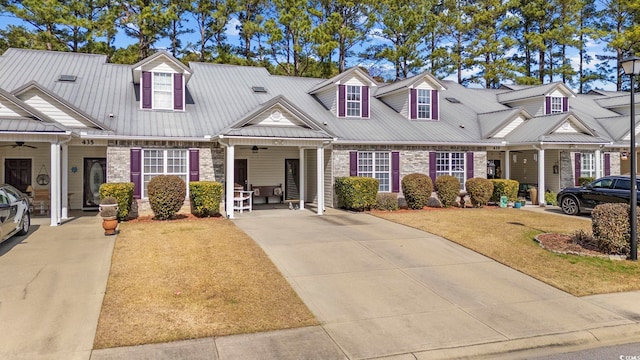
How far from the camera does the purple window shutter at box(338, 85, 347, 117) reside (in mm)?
20469

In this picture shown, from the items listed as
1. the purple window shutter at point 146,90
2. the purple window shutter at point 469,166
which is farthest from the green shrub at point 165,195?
the purple window shutter at point 469,166

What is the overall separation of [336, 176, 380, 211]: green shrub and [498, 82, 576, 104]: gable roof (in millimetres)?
13277

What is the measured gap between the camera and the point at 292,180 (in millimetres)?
20625

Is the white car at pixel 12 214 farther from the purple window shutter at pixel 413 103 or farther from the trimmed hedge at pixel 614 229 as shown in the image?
the purple window shutter at pixel 413 103

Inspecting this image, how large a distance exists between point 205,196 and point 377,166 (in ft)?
24.8

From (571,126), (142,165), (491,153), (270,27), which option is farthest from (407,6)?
(142,165)

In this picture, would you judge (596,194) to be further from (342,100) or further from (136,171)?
(136,171)

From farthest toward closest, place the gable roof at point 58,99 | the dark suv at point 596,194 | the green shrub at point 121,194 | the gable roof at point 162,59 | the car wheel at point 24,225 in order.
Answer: the gable roof at point 162,59
the dark suv at point 596,194
the gable roof at point 58,99
the green shrub at point 121,194
the car wheel at point 24,225

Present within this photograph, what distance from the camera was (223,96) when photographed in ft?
66.4

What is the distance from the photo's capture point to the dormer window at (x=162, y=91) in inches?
690

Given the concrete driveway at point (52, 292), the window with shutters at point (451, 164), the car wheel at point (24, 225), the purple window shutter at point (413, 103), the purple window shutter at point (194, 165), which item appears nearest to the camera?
the concrete driveway at point (52, 292)

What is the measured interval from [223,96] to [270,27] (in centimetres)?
1395

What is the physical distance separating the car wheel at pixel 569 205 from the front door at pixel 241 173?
1305 cm

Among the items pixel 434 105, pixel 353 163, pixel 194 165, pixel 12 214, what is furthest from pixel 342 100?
pixel 12 214
